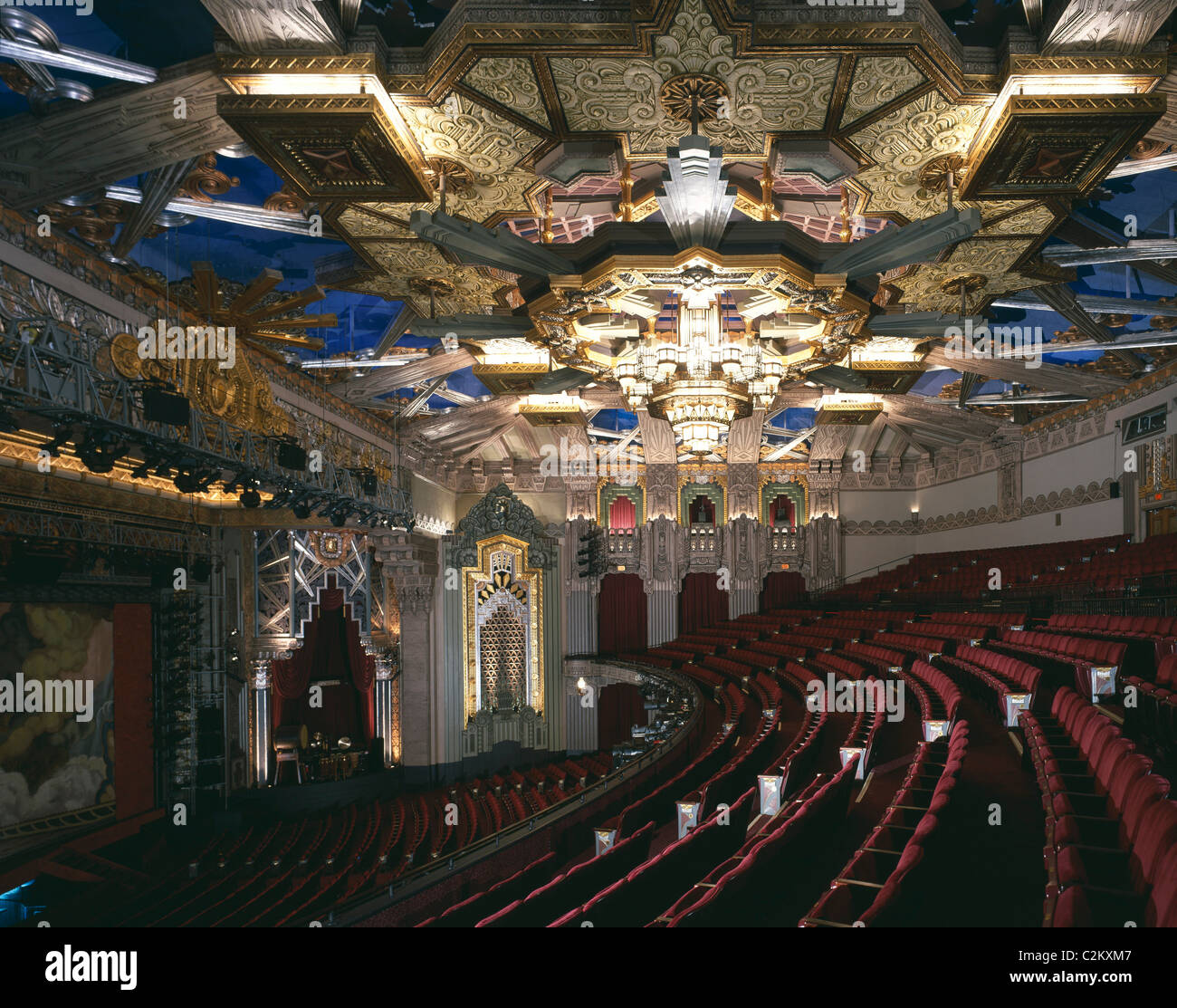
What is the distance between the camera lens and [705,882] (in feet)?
10.4

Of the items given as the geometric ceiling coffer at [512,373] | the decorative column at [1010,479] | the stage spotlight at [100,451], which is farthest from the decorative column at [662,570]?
the stage spotlight at [100,451]

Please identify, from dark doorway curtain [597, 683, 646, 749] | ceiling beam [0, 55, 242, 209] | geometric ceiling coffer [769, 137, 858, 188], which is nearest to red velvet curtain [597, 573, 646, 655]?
dark doorway curtain [597, 683, 646, 749]

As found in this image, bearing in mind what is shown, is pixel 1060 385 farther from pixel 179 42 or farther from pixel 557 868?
pixel 179 42

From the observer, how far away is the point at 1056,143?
5.03m

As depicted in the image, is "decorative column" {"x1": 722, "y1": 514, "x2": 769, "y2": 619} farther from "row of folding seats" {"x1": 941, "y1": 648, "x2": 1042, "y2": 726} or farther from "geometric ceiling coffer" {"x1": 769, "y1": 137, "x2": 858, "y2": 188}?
"geometric ceiling coffer" {"x1": 769, "y1": 137, "x2": 858, "y2": 188}

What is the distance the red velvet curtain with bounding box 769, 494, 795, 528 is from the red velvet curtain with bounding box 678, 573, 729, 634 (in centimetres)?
191

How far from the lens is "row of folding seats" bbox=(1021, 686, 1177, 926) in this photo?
2180 mm

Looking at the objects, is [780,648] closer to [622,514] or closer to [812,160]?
[622,514]

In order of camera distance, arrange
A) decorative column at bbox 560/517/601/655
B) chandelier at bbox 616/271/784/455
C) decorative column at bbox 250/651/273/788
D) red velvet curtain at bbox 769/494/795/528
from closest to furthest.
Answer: chandelier at bbox 616/271/784/455, decorative column at bbox 250/651/273/788, decorative column at bbox 560/517/601/655, red velvet curtain at bbox 769/494/795/528

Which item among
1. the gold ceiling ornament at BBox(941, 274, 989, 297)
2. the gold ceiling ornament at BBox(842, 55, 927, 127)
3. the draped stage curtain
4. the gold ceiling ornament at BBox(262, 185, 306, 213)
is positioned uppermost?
the gold ceiling ornament at BBox(262, 185, 306, 213)

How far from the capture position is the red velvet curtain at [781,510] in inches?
696

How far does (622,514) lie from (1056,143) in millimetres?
13002

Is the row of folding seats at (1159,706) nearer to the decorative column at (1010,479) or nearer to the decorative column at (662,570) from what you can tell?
the decorative column at (1010,479)
